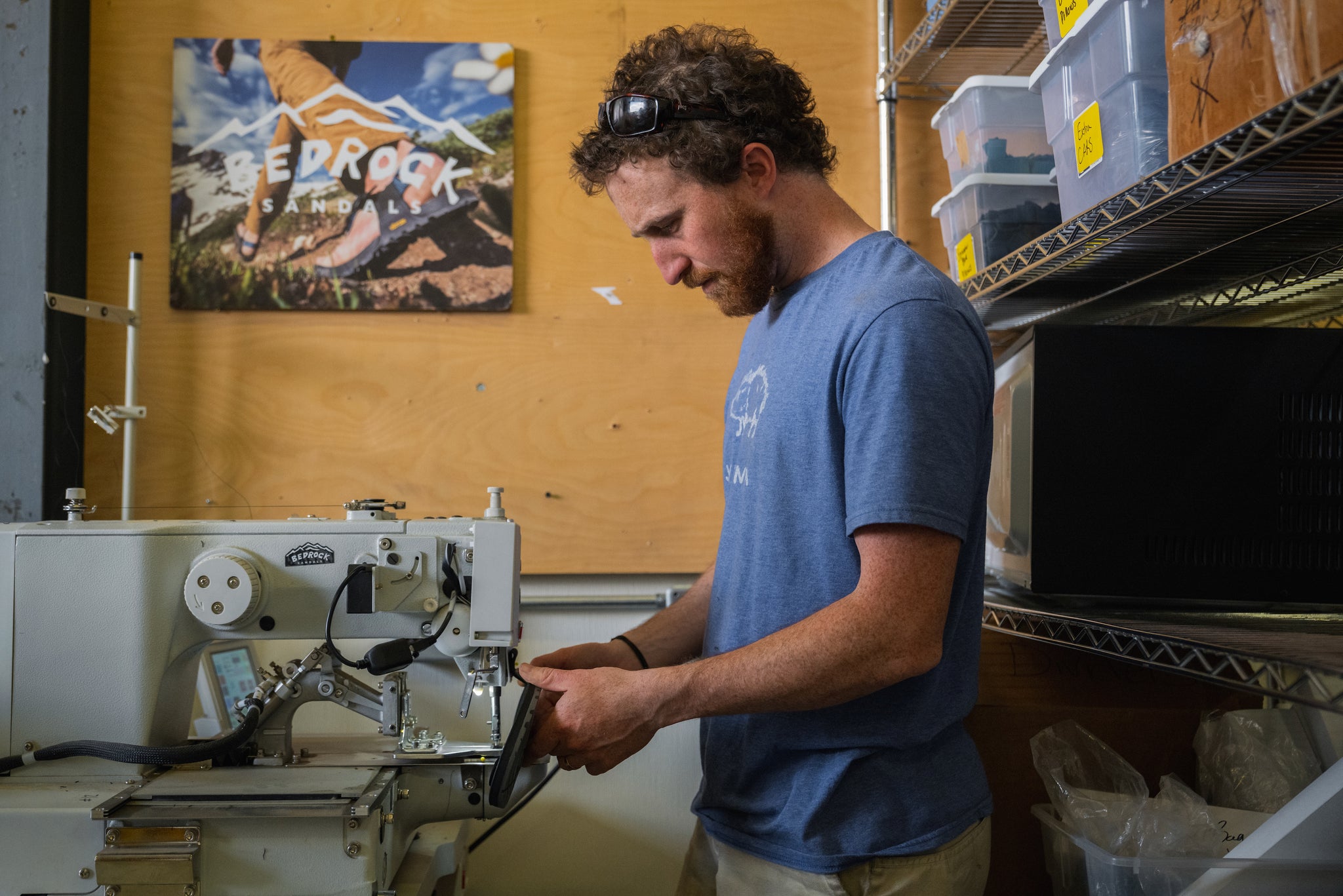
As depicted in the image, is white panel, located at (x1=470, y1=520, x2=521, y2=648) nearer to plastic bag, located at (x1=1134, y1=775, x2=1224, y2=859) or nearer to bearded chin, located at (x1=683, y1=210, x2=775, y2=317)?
bearded chin, located at (x1=683, y1=210, x2=775, y2=317)

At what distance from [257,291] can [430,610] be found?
1.11 meters

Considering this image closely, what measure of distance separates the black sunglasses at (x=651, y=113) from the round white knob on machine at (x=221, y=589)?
2.48 feet

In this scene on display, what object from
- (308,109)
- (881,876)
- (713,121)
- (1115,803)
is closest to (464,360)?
(308,109)

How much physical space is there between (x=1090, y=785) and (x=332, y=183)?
6.11 ft

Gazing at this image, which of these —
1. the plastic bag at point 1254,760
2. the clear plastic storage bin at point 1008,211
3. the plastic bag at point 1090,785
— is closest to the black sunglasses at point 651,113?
the clear plastic storage bin at point 1008,211

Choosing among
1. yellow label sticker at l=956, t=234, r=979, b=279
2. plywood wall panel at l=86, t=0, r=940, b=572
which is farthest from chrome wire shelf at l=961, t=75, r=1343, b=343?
plywood wall panel at l=86, t=0, r=940, b=572

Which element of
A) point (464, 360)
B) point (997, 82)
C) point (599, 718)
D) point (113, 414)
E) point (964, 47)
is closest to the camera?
point (599, 718)

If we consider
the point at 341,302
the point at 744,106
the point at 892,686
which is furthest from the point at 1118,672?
the point at 341,302

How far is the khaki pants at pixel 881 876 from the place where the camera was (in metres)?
1.02

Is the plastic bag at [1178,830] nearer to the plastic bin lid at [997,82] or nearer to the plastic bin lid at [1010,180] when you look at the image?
the plastic bin lid at [1010,180]

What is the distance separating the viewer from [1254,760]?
132cm

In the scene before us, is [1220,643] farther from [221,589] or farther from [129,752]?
[129,752]

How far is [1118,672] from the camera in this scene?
1531mm

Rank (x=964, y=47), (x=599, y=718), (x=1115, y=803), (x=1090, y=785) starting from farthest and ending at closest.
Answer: (x=964, y=47)
(x=1090, y=785)
(x=1115, y=803)
(x=599, y=718)
